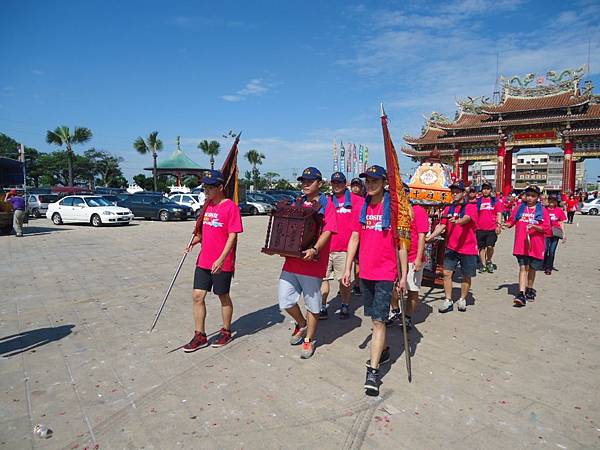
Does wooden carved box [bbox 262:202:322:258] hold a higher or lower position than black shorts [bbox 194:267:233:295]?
higher

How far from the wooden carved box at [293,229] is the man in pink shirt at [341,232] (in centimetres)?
137

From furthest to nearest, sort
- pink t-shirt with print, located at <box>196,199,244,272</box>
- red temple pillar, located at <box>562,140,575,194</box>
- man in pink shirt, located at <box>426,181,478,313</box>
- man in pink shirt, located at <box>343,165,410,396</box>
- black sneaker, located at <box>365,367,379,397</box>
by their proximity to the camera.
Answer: red temple pillar, located at <box>562,140,575,194</box> → man in pink shirt, located at <box>426,181,478,313</box> → pink t-shirt with print, located at <box>196,199,244,272</box> → man in pink shirt, located at <box>343,165,410,396</box> → black sneaker, located at <box>365,367,379,397</box>

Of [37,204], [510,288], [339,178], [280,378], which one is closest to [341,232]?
[339,178]

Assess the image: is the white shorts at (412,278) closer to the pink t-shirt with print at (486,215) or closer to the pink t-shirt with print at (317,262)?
the pink t-shirt with print at (317,262)

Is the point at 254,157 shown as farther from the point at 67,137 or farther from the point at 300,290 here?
the point at 300,290

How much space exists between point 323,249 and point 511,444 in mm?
2199

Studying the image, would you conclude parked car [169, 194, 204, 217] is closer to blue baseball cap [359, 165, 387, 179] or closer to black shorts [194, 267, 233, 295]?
black shorts [194, 267, 233, 295]

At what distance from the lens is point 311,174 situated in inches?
167

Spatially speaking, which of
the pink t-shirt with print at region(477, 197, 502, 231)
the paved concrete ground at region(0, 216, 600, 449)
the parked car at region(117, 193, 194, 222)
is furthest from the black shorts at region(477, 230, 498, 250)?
the parked car at region(117, 193, 194, 222)

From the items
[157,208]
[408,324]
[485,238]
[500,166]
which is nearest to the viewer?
[408,324]

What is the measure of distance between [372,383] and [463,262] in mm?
2991

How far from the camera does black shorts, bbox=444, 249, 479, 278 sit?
220 inches

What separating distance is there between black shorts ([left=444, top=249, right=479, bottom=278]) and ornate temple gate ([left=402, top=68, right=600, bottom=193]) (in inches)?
992

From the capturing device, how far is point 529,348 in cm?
432
